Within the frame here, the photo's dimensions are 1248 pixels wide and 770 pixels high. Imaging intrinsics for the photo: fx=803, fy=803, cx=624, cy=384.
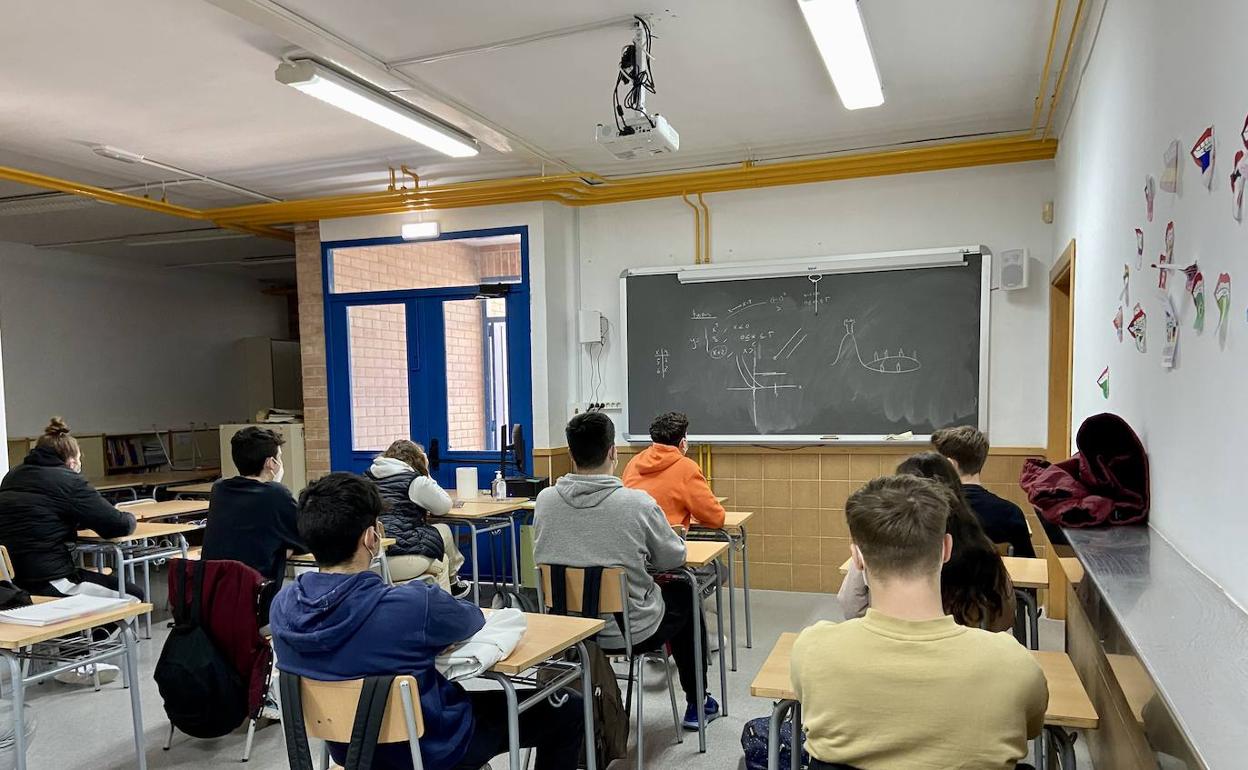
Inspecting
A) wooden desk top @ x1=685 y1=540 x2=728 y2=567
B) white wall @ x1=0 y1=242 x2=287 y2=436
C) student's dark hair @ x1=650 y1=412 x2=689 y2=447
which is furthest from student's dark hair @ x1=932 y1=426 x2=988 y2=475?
white wall @ x1=0 y1=242 x2=287 y2=436

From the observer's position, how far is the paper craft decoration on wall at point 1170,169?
1950 mm

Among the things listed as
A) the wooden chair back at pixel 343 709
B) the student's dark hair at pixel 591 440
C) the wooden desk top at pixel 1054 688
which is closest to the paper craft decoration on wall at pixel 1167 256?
the wooden desk top at pixel 1054 688

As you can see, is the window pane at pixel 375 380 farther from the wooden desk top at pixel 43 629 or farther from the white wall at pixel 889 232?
the wooden desk top at pixel 43 629

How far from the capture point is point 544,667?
2521mm

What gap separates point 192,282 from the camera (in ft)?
32.1

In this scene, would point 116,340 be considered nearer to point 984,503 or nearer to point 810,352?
point 810,352

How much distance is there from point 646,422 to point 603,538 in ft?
9.85

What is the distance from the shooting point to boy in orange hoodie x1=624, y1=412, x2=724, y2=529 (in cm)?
393

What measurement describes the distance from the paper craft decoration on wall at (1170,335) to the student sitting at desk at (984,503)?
3.20 ft

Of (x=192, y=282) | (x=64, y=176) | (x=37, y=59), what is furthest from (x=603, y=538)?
(x=192, y=282)

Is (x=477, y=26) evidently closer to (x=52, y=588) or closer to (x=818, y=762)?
(x=818, y=762)

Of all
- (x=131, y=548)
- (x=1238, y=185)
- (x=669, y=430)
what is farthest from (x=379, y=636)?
(x=131, y=548)

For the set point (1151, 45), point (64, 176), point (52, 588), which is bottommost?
point (52, 588)

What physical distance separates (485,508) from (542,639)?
8.68 ft
